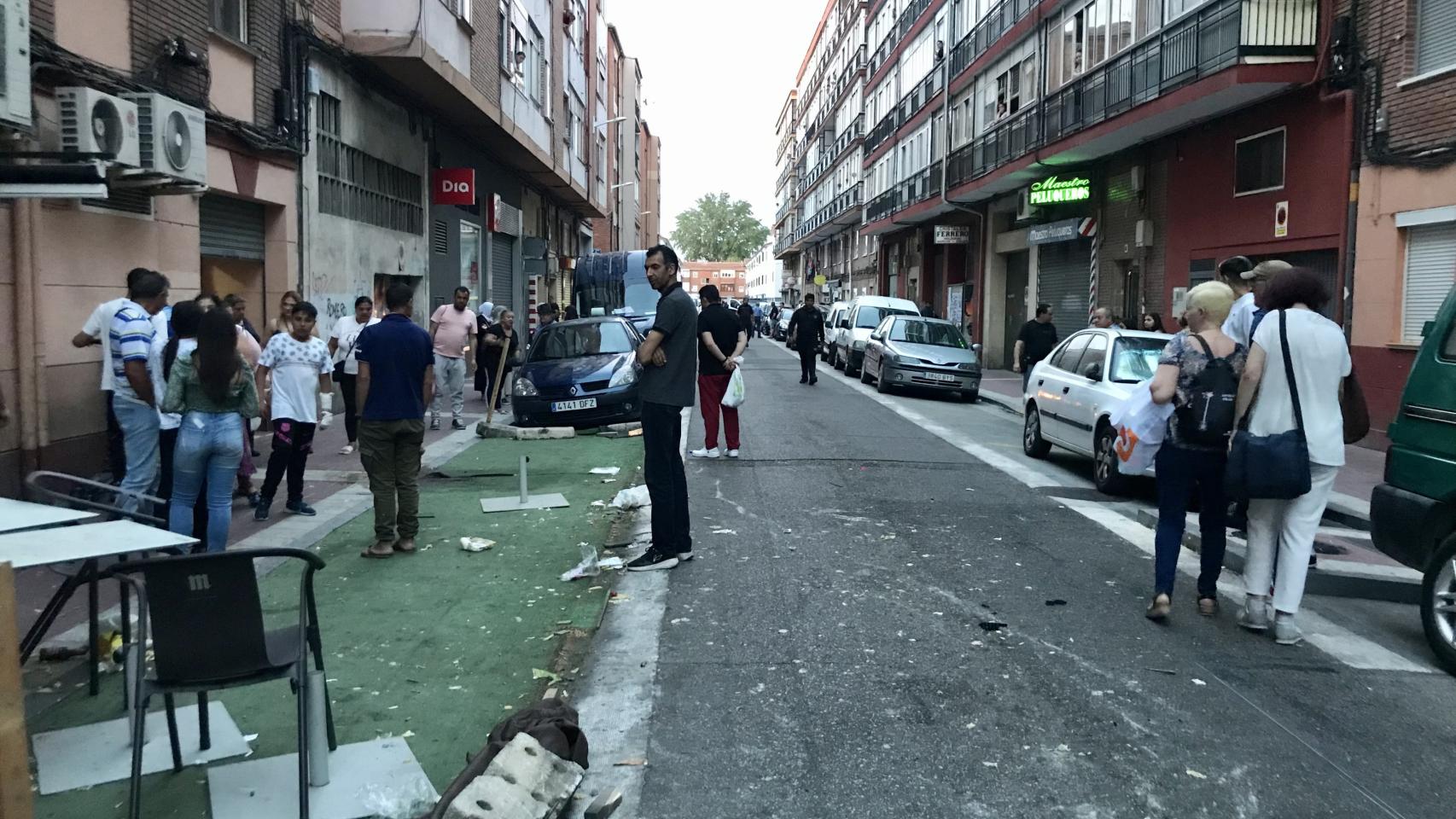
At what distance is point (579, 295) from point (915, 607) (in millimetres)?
24943

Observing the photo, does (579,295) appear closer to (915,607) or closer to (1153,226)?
(1153,226)

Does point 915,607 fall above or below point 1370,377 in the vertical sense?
below

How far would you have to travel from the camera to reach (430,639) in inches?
222

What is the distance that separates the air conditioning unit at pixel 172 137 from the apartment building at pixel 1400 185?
13.6m

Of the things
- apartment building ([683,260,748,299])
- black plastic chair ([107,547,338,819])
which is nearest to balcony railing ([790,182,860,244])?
black plastic chair ([107,547,338,819])

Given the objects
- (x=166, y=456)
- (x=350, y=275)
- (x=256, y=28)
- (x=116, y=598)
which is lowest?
(x=116, y=598)

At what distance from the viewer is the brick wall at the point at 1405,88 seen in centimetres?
1338

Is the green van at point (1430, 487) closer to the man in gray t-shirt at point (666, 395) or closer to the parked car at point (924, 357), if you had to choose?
the man in gray t-shirt at point (666, 395)

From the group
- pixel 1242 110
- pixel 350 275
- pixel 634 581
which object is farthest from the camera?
pixel 1242 110

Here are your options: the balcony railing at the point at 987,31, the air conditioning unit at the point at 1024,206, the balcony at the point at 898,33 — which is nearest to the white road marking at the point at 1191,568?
the air conditioning unit at the point at 1024,206

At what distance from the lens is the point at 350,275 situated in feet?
54.6

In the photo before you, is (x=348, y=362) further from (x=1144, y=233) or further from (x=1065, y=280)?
(x=1065, y=280)

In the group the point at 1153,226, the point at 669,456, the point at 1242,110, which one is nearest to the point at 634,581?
the point at 669,456

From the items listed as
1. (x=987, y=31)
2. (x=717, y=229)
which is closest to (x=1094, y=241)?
(x=987, y=31)
